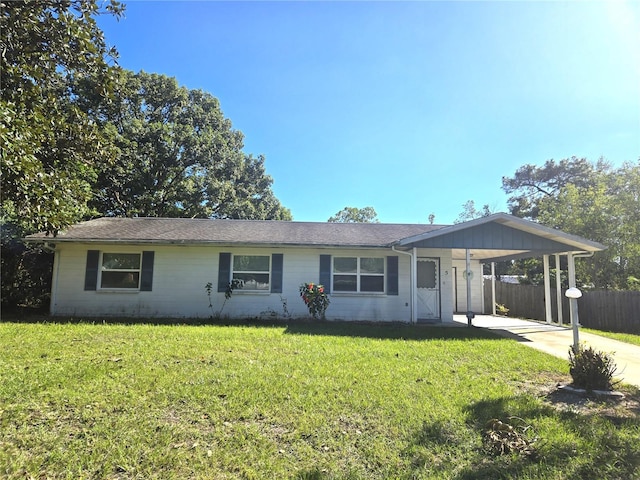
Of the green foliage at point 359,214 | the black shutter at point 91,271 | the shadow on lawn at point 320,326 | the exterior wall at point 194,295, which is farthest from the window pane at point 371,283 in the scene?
the green foliage at point 359,214

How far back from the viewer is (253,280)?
12.2m

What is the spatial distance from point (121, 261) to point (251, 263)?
4.38m

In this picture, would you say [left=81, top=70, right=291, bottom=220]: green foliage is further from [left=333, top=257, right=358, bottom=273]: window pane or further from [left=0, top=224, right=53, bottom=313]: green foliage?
[left=333, top=257, right=358, bottom=273]: window pane

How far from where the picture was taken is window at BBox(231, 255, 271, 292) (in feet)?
39.8

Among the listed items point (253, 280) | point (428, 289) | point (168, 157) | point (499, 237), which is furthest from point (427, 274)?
point (168, 157)

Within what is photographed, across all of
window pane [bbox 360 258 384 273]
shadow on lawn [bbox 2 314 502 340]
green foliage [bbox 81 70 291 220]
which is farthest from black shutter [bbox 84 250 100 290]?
green foliage [bbox 81 70 291 220]

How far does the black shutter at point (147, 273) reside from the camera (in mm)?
12047

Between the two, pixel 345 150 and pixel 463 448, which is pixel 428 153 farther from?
pixel 463 448

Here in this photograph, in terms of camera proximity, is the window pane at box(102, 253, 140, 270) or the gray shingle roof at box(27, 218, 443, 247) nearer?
the gray shingle roof at box(27, 218, 443, 247)

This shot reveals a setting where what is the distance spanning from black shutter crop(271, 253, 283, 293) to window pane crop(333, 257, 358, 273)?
6.02 ft

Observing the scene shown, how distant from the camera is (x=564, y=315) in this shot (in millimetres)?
14977

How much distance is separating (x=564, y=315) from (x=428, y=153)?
28.4 feet

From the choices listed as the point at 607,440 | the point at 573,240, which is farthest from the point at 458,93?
the point at 607,440

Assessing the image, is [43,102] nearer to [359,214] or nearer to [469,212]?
[469,212]
